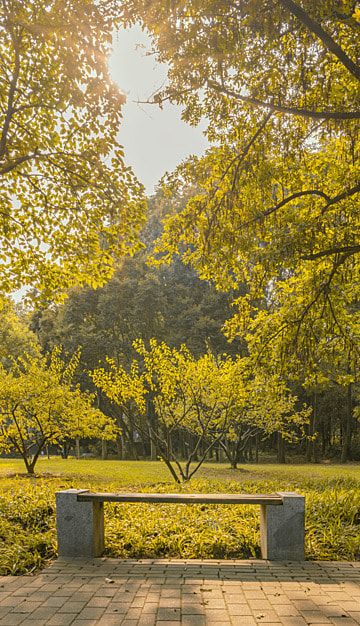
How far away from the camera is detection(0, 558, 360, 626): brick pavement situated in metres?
4.01

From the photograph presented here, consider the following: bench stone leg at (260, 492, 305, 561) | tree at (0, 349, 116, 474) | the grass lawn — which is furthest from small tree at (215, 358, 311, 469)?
tree at (0, 349, 116, 474)

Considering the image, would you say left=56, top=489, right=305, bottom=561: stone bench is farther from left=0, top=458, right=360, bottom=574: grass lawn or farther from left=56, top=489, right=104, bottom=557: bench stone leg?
left=0, top=458, right=360, bottom=574: grass lawn

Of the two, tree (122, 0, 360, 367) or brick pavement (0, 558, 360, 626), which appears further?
tree (122, 0, 360, 367)

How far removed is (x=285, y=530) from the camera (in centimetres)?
578

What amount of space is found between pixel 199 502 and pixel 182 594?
53.8 inches

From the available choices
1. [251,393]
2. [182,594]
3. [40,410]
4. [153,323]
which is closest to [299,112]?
[182,594]

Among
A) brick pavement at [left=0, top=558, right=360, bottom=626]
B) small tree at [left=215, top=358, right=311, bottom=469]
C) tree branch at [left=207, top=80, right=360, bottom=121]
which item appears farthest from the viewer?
small tree at [left=215, top=358, right=311, bottom=469]

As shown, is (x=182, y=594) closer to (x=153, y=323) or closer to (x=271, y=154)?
(x=271, y=154)

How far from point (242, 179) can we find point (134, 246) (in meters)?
3.10

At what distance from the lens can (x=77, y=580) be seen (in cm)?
500

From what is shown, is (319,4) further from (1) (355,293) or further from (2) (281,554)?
(2) (281,554)

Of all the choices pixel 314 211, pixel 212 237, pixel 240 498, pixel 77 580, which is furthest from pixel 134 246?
pixel 77 580

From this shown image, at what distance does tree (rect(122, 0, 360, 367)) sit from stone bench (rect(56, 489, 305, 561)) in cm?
380

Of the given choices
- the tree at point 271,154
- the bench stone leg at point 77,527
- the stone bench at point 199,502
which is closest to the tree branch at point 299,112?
the tree at point 271,154
